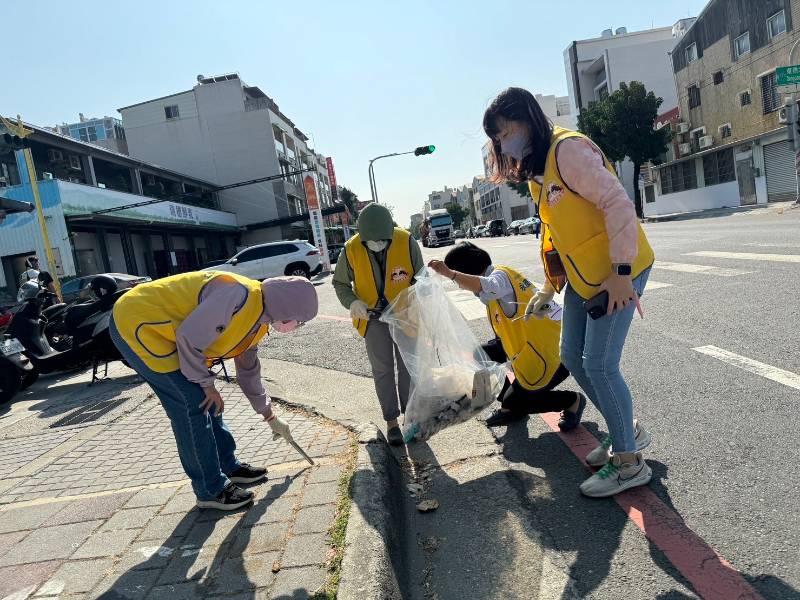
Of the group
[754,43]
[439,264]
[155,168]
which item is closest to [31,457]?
[439,264]

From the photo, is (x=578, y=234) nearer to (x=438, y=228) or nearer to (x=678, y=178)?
(x=678, y=178)

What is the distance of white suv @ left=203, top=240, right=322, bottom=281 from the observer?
1955 centimetres

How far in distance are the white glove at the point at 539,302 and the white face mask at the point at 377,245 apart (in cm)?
100

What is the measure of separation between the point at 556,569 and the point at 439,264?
180 centimetres

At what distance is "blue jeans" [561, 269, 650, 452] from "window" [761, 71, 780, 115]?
29338 mm

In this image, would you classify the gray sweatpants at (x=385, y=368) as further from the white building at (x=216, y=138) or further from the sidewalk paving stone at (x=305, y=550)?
the white building at (x=216, y=138)

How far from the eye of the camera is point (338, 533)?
2.46 m

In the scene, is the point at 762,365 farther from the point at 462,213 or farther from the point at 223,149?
the point at 462,213

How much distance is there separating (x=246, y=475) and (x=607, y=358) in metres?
2.05

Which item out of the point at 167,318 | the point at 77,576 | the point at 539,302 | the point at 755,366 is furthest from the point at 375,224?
the point at 755,366

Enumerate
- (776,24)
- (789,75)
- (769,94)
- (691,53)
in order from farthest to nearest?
(691,53) → (769,94) → (776,24) → (789,75)

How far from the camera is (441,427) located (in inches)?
135

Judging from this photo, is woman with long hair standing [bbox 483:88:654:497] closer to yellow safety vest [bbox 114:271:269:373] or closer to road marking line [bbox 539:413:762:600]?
road marking line [bbox 539:413:762:600]

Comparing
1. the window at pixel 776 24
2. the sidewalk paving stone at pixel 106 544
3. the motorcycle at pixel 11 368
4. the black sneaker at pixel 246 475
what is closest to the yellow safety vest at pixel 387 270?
the black sneaker at pixel 246 475
